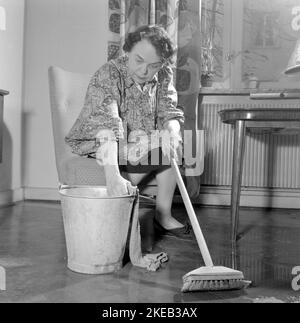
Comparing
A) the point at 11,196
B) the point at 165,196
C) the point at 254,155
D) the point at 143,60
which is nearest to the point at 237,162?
A: the point at 165,196

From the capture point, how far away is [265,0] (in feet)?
9.48

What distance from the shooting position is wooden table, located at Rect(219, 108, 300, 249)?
5.39 feet

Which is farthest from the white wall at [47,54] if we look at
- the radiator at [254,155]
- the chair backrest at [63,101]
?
the chair backrest at [63,101]

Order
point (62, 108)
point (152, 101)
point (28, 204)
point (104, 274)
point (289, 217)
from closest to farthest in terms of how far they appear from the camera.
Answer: point (104, 274)
point (152, 101)
point (62, 108)
point (289, 217)
point (28, 204)

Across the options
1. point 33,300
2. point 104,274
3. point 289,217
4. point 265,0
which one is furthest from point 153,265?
point 265,0

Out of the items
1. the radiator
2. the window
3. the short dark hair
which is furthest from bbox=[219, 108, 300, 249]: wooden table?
the window

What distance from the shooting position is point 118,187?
1.29m

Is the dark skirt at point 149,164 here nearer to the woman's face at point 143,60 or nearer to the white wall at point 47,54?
the woman's face at point 143,60

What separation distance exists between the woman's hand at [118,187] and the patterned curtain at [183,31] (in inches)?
53.4

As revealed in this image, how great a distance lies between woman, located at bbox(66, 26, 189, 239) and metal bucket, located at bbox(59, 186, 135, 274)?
0.21 feet

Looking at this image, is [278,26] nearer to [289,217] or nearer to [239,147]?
[289,217]

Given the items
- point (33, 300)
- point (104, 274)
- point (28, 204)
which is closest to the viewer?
point (33, 300)

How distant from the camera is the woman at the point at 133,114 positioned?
4.59 ft

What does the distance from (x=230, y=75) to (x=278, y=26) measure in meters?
0.45
